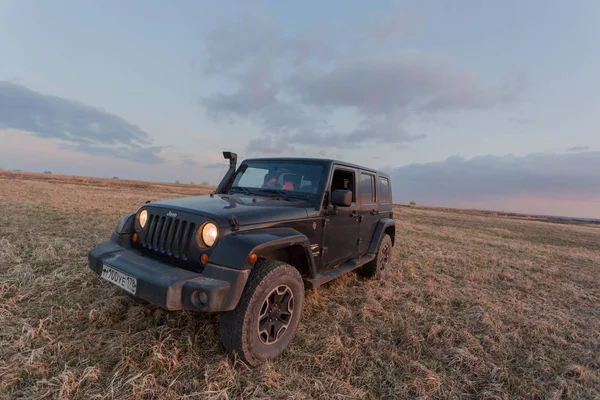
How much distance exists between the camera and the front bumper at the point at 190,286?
7.61 feet

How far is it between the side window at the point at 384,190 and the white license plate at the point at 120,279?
4.30 meters

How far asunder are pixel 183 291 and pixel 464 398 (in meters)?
2.55

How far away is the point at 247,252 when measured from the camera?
2.49 meters

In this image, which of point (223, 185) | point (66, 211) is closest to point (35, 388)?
point (223, 185)

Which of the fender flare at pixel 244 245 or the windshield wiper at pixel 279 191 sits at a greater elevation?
the windshield wiper at pixel 279 191

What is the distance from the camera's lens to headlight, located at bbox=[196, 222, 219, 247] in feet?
8.87

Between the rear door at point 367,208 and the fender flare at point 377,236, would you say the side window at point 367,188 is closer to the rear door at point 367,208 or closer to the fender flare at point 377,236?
the rear door at point 367,208

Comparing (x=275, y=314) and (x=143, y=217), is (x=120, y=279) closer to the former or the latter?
(x=143, y=217)

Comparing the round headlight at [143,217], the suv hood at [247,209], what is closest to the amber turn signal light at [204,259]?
the suv hood at [247,209]

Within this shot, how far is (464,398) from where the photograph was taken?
2.58 metres

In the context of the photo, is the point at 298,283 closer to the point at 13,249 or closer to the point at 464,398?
the point at 464,398

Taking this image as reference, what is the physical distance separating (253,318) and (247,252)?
60cm

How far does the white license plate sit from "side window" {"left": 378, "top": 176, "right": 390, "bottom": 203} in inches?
169

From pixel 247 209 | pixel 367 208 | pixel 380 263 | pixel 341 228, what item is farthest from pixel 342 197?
pixel 380 263
